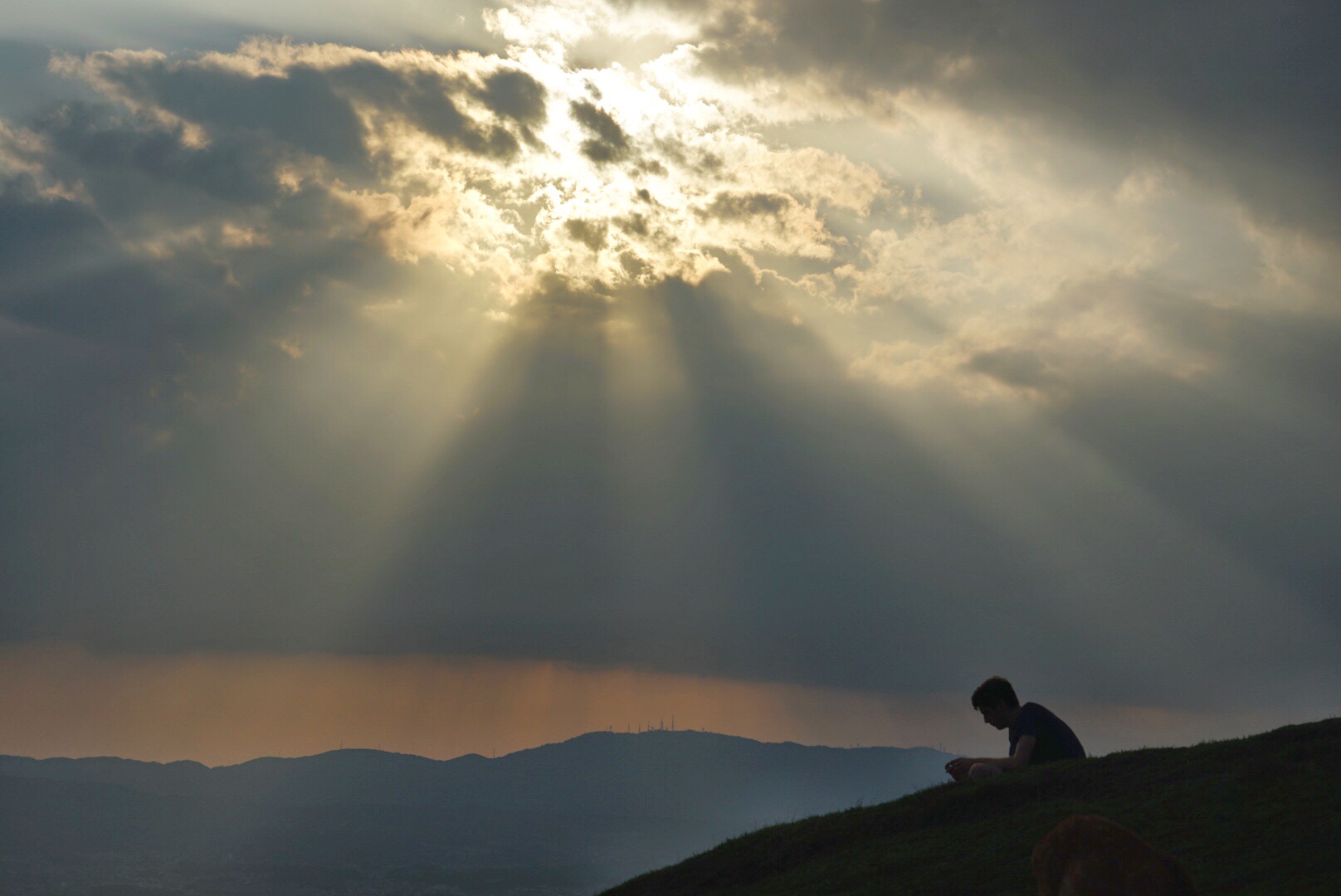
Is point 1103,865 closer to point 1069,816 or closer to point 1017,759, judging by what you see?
point 1017,759

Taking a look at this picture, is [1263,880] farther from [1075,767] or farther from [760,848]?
[760,848]

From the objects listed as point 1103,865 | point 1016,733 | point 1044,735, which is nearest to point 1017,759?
point 1016,733

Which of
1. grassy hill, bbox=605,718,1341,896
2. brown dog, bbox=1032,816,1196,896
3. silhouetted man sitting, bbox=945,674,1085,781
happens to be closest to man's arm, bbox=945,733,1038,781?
silhouetted man sitting, bbox=945,674,1085,781

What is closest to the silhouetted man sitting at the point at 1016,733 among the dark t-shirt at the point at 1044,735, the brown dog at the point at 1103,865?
the dark t-shirt at the point at 1044,735

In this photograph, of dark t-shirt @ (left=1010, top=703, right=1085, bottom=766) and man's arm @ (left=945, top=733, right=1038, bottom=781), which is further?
dark t-shirt @ (left=1010, top=703, right=1085, bottom=766)

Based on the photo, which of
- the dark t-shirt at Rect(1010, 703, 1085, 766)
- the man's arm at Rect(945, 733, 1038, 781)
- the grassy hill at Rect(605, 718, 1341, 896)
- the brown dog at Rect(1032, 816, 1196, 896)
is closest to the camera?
the brown dog at Rect(1032, 816, 1196, 896)

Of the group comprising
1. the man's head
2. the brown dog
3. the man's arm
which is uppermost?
the man's head

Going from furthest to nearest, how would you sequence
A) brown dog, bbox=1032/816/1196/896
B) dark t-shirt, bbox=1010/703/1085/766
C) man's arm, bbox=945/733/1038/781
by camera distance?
dark t-shirt, bbox=1010/703/1085/766 → man's arm, bbox=945/733/1038/781 → brown dog, bbox=1032/816/1196/896

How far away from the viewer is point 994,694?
17594 mm

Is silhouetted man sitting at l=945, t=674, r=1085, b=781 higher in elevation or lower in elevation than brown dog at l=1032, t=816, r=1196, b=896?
higher

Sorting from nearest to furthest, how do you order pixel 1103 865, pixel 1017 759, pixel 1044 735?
pixel 1103 865 → pixel 1017 759 → pixel 1044 735

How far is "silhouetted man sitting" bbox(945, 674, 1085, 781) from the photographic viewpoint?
56.5 feet

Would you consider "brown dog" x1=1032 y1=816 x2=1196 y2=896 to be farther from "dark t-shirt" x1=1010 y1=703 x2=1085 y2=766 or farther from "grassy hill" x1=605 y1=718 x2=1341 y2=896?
"dark t-shirt" x1=1010 y1=703 x2=1085 y2=766

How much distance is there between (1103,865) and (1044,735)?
8183mm
